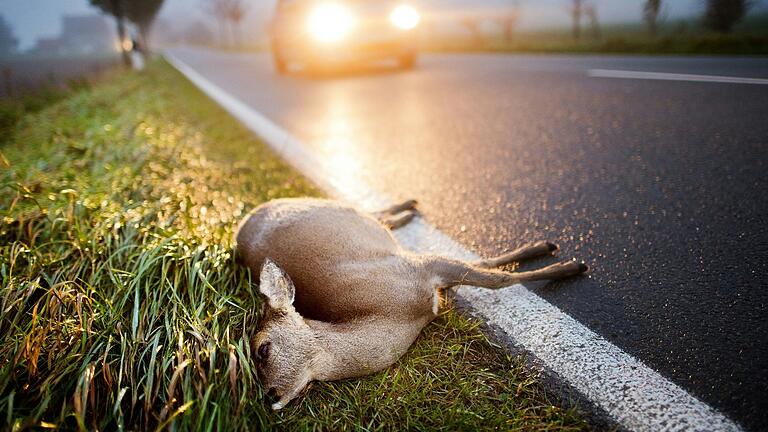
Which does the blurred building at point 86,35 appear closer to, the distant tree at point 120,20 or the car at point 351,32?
the distant tree at point 120,20

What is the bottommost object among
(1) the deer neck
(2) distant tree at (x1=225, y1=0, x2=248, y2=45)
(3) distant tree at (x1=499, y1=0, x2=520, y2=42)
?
(1) the deer neck

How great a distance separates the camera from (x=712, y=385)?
1.59 meters

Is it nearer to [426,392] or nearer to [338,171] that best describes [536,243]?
[426,392]

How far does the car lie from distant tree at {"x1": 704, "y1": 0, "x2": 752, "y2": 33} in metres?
6.47

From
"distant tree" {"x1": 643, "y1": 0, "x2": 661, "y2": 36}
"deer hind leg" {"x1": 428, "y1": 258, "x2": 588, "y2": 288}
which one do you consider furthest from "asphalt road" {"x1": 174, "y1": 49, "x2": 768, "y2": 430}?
"distant tree" {"x1": 643, "y1": 0, "x2": 661, "y2": 36}

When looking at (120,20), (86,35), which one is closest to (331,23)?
(120,20)

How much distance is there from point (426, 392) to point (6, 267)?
2.09 meters

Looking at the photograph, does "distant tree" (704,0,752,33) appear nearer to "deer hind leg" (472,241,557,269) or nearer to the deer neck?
"deer hind leg" (472,241,557,269)

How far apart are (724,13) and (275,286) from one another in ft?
41.4

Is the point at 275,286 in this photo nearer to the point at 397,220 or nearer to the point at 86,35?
the point at 397,220

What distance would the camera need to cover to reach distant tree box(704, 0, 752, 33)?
10.1m

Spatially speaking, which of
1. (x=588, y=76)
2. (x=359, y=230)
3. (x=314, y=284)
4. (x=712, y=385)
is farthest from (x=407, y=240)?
(x=588, y=76)

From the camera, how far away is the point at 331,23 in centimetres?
1037

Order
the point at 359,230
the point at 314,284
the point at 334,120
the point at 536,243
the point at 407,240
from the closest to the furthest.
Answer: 1. the point at 314,284
2. the point at 359,230
3. the point at 536,243
4. the point at 407,240
5. the point at 334,120
